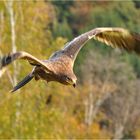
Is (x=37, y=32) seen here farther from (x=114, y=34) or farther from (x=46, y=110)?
(x=114, y=34)

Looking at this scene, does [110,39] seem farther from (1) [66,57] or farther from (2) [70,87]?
(2) [70,87]

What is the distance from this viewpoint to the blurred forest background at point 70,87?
17703mm

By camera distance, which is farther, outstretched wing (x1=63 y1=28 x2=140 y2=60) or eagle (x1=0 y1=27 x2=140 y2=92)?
outstretched wing (x1=63 y1=28 x2=140 y2=60)

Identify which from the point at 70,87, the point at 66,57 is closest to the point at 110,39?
the point at 66,57

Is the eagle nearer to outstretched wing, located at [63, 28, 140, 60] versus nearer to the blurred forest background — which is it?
outstretched wing, located at [63, 28, 140, 60]

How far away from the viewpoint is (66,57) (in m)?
10.0

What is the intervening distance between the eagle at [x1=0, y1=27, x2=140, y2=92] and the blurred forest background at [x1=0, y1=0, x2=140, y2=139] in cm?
119

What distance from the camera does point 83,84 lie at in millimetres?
36125

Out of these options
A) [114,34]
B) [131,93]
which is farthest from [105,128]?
[114,34]

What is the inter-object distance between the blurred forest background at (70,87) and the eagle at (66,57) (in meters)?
1.19

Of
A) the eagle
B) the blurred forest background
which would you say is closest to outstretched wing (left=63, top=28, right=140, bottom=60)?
the eagle

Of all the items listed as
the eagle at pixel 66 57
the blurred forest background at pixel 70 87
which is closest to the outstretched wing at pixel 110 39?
the eagle at pixel 66 57

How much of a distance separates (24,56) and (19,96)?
9.40m

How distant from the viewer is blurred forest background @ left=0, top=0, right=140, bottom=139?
17703 mm
